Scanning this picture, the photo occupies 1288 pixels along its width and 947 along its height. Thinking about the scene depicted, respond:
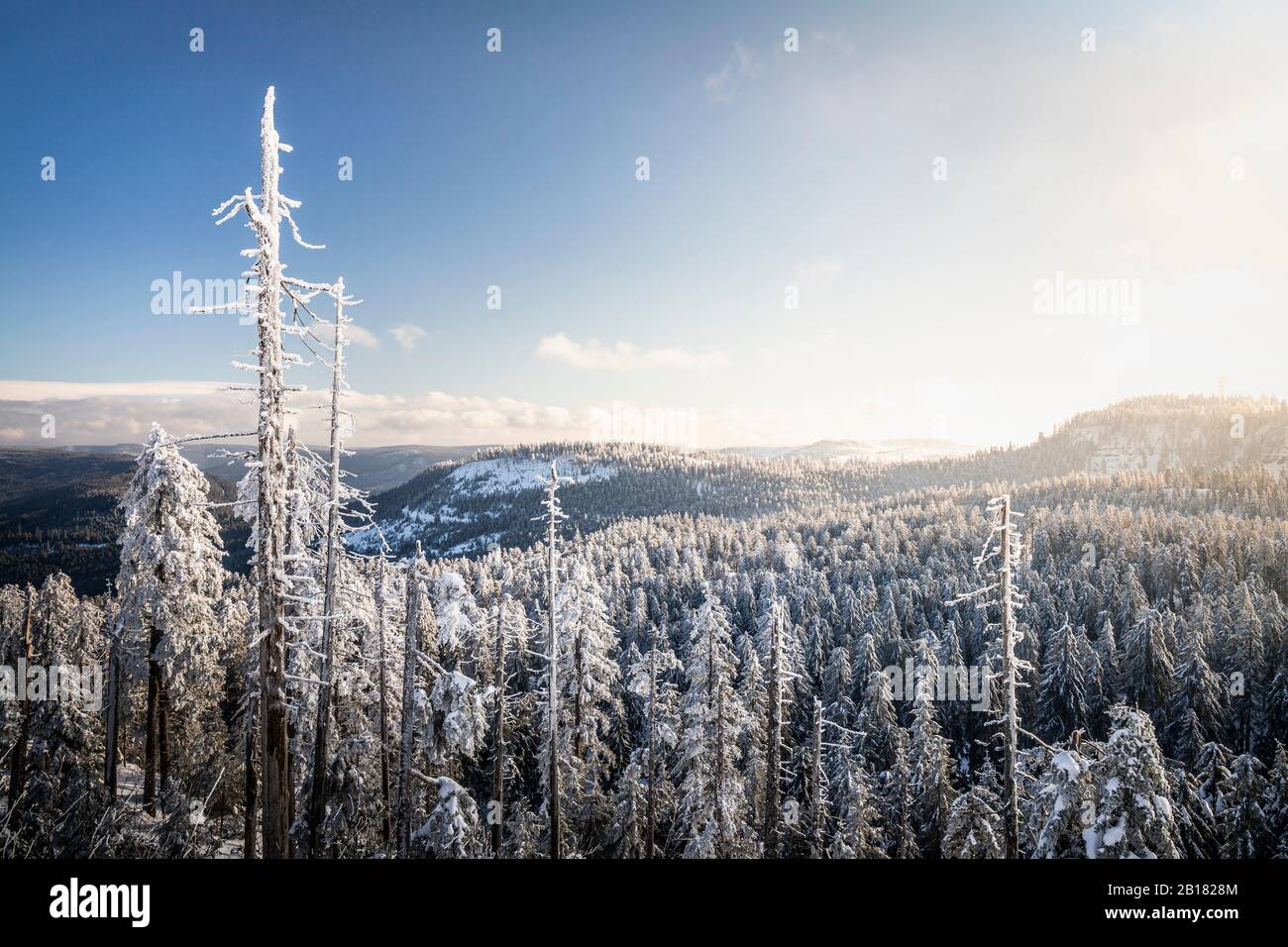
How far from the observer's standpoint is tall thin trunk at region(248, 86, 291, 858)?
8.05m

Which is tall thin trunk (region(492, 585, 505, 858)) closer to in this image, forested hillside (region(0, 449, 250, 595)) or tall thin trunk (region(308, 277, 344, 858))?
tall thin trunk (region(308, 277, 344, 858))

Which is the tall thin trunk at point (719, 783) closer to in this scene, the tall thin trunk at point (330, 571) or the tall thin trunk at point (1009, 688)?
the tall thin trunk at point (1009, 688)

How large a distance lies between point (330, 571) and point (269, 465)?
15.7 ft

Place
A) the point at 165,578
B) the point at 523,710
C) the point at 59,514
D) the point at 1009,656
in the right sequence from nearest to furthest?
the point at 1009,656
the point at 165,578
the point at 523,710
the point at 59,514

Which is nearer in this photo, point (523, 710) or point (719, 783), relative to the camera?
point (719, 783)

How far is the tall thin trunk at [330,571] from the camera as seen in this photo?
11.3 m

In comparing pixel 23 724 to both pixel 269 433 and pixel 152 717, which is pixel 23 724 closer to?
pixel 152 717

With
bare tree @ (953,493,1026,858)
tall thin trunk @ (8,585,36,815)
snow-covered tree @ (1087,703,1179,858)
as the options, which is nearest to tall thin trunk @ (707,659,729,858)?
bare tree @ (953,493,1026,858)

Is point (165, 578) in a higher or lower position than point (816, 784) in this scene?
higher

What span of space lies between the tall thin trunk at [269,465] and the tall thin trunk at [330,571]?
7.60 ft

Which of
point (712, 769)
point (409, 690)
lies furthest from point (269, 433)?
point (712, 769)

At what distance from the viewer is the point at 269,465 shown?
320 inches
